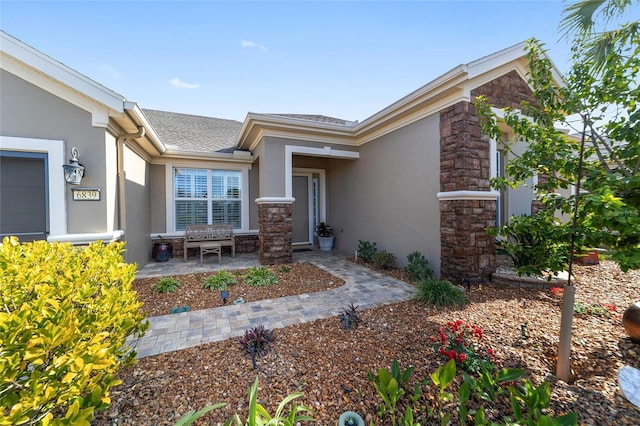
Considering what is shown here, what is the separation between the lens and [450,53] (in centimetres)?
496

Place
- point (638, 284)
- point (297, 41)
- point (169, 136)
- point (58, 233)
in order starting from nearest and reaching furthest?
1. point (58, 233)
2. point (638, 284)
3. point (297, 41)
4. point (169, 136)

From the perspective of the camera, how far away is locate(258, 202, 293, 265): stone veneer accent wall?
20.6 ft

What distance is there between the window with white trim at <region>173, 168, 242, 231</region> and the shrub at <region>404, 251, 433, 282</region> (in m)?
5.52

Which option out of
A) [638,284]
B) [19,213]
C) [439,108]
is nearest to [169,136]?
[19,213]

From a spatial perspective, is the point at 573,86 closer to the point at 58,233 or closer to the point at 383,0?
the point at 383,0

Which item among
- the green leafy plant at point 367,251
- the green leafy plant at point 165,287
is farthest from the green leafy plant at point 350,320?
the green leafy plant at point 367,251

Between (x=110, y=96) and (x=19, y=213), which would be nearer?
(x=110, y=96)

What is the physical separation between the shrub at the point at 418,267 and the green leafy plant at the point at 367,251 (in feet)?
4.33

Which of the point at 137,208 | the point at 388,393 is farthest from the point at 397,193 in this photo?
the point at 137,208

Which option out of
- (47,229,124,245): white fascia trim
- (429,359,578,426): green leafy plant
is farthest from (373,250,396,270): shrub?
(47,229,124,245): white fascia trim

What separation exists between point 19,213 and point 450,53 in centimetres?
1026

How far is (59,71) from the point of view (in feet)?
12.5

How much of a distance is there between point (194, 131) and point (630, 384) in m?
11.0

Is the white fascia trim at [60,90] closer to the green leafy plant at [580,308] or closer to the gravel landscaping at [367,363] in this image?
the gravel landscaping at [367,363]
